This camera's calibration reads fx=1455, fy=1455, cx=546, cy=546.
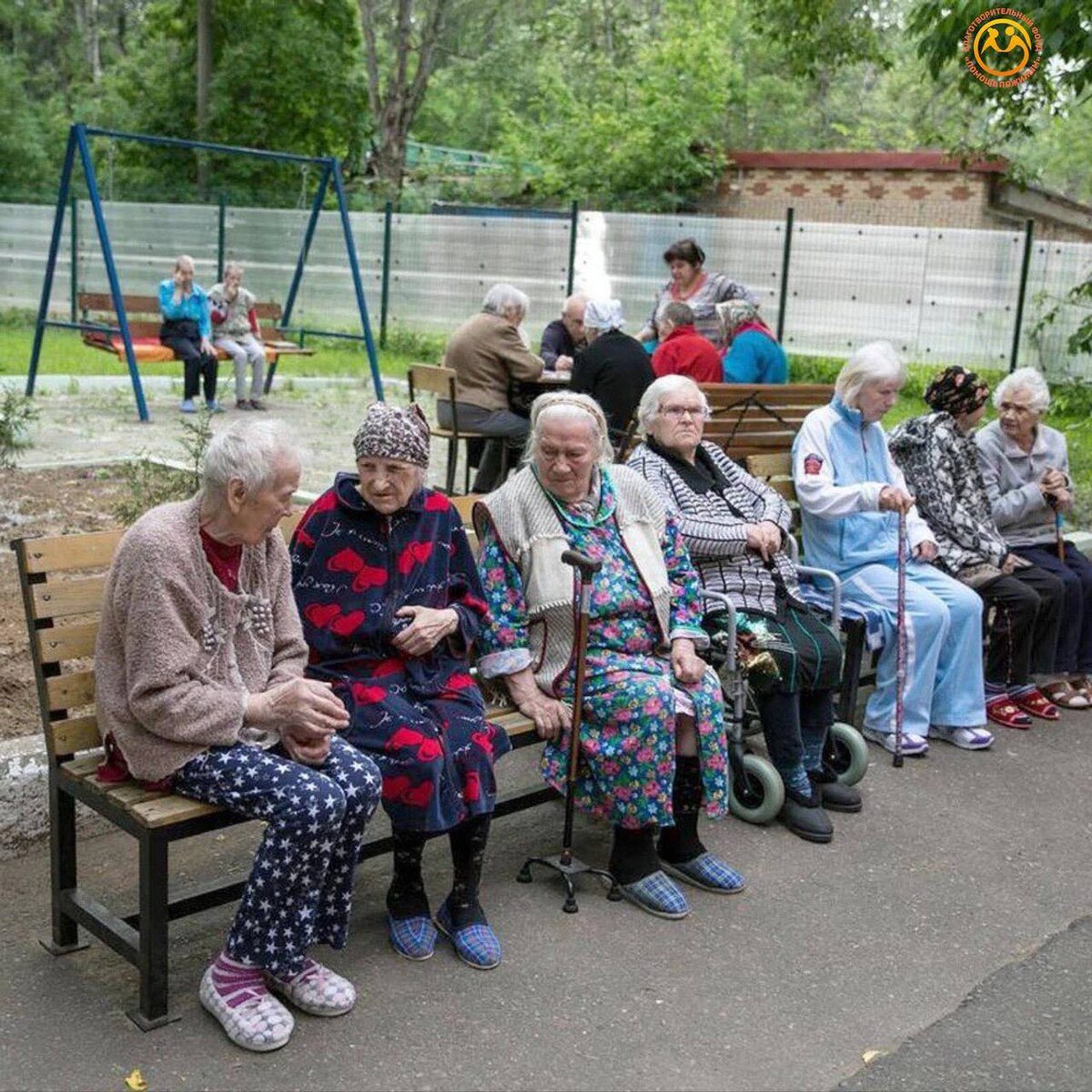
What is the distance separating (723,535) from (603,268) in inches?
548

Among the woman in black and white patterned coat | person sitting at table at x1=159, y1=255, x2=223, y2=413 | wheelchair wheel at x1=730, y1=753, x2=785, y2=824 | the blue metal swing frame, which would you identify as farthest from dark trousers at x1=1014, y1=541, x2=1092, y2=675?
person sitting at table at x1=159, y1=255, x2=223, y2=413

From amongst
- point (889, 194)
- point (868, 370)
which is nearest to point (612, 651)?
point (868, 370)

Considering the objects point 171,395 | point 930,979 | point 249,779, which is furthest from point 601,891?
point 171,395

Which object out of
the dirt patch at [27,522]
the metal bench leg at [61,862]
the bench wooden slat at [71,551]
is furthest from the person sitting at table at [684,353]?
the metal bench leg at [61,862]

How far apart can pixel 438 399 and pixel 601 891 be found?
5357 mm

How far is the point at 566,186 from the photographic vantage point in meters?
29.3

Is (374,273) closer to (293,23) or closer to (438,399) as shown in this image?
(293,23)

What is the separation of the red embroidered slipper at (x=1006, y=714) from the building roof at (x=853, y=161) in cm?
1689

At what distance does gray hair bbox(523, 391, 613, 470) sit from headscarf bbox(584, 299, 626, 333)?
4.12m

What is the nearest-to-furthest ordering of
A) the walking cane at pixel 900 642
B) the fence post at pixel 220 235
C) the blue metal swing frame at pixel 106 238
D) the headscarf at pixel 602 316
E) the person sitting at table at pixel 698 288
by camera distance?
the walking cane at pixel 900 642 < the headscarf at pixel 602 316 < the person sitting at table at pixel 698 288 < the blue metal swing frame at pixel 106 238 < the fence post at pixel 220 235

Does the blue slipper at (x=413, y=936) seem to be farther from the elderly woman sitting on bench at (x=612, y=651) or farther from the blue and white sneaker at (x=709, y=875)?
the blue and white sneaker at (x=709, y=875)

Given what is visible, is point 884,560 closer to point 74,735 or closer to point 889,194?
point 74,735

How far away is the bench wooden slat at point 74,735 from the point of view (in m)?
3.42

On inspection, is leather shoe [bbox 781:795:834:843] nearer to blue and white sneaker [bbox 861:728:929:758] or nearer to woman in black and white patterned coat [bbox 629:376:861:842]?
woman in black and white patterned coat [bbox 629:376:861:842]
